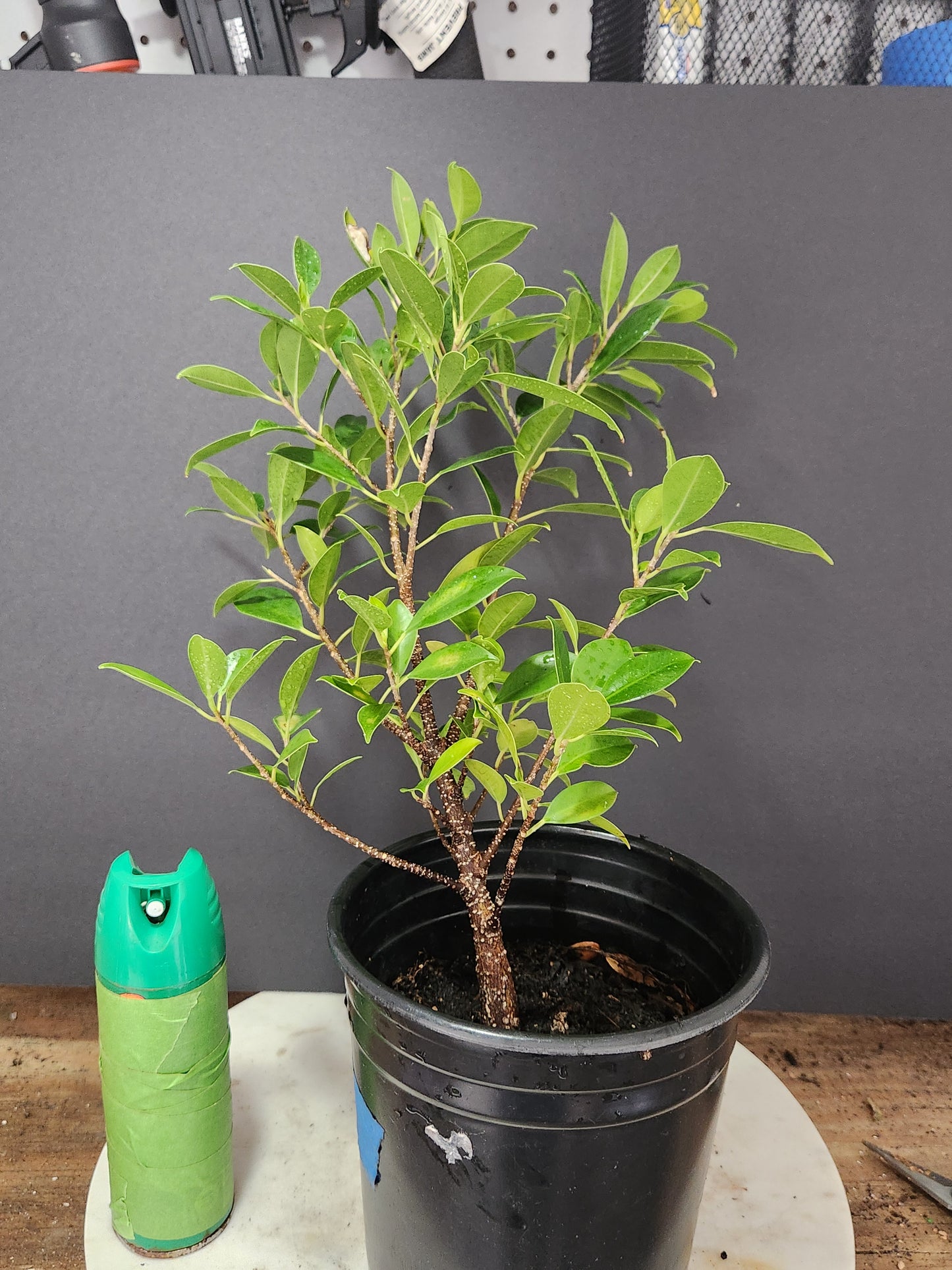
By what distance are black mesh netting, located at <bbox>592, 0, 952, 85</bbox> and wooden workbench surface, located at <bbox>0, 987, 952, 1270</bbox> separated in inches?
46.4

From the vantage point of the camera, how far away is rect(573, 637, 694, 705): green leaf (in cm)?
54

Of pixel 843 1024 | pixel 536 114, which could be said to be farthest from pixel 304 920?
pixel 536 114

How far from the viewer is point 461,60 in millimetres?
945

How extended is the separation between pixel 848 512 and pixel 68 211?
38.4 inches

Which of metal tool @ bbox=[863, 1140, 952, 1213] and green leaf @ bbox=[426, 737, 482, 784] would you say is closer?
green leaf @ bbox=[426, 737, 482, 784]

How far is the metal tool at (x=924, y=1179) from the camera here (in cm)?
82

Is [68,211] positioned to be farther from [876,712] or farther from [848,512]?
[876,712]

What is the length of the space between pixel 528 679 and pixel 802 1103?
0.70 metres

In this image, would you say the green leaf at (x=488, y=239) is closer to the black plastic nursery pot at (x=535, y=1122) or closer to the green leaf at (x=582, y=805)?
the green leaf at (x=582, y=805)

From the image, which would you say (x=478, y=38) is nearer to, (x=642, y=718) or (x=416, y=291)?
(x=416, y=291)

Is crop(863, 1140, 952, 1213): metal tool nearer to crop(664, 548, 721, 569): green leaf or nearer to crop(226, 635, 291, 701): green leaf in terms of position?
crop(664, 548, 721, 569): green leaf

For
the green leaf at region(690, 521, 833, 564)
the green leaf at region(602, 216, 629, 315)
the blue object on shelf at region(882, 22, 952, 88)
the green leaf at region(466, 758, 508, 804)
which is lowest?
the green leaf at region(466, 758, 508, 804)

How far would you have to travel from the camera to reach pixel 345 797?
107 cm

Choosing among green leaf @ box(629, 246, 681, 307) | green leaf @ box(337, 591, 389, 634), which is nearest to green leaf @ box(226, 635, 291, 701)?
green leaf @ box(337, 591, 389, 634)
